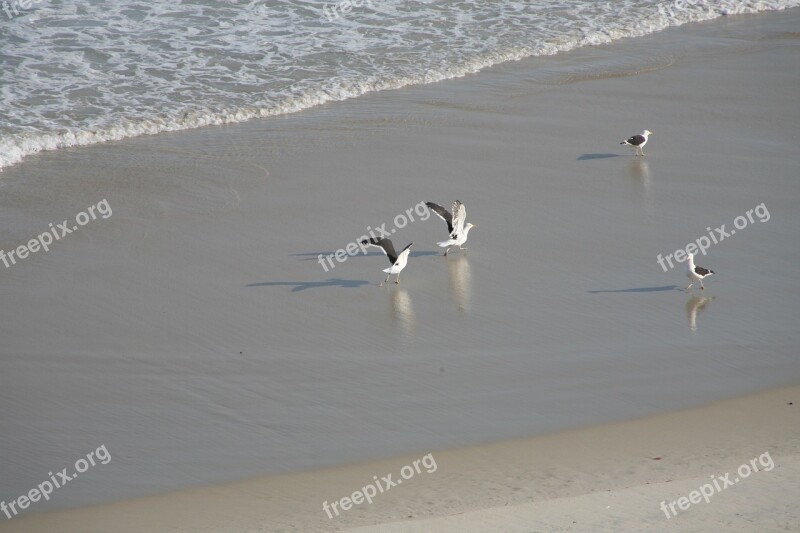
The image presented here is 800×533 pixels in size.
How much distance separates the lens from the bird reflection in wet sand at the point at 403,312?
300 inches

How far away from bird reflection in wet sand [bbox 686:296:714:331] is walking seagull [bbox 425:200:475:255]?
2.10 metres

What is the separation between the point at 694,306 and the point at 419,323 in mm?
2162

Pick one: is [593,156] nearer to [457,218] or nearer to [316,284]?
[457,218]

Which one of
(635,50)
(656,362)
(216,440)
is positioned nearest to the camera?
(216,440)

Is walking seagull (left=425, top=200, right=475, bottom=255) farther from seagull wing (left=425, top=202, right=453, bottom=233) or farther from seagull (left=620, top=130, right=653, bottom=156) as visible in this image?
seagull (left=620, top=130, right=653, bottom=156)

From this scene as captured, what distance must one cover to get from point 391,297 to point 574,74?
22.1 feet

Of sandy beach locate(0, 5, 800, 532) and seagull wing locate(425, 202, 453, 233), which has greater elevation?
seagull wing locate(425, 202, 453, 233)

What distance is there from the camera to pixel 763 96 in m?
12.5

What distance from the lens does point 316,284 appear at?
838 cm

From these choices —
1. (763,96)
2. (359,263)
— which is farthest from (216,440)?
(763,96)

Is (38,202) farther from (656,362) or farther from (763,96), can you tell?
(763,96)

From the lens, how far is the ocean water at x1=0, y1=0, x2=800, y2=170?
12742mm

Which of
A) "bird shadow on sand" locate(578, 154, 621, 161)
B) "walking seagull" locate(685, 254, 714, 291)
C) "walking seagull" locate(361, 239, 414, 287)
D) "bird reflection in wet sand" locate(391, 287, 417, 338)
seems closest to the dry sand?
"bird reflection in wet sand" locate(391, 287, 417, 338)

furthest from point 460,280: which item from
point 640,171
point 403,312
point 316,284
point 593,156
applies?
point 593,156
